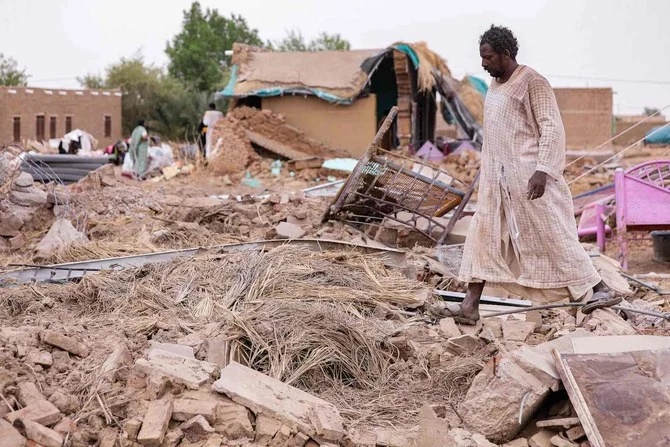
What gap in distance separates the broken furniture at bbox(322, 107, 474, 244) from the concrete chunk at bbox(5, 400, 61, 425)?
417 centimetres

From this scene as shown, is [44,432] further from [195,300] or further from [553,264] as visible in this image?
[553,264]

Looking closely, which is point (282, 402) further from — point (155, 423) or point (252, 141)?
point (252, 141)

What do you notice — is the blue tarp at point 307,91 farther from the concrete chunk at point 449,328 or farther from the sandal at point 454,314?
the concrete chunk at point 449,328

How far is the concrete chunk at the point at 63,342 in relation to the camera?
3.67 meters

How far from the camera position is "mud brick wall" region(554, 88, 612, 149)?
86.7ft

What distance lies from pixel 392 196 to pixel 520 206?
2850 millimetres

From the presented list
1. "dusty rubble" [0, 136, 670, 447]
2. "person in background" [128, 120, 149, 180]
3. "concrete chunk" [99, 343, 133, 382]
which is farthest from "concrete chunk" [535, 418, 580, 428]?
"person in background" [128, 120, 149, 180]

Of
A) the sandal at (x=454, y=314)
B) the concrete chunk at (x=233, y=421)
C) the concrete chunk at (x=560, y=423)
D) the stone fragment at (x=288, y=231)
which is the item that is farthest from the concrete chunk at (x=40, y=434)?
the stone fragment at (x=288, y=231)

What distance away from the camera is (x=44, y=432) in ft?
A: 9.73

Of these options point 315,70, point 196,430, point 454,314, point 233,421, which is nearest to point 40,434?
point 196,430

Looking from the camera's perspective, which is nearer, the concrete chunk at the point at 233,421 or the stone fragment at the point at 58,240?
the concrete chunk at the point at 233,421

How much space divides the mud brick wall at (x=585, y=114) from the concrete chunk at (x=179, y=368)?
24163 millimetres

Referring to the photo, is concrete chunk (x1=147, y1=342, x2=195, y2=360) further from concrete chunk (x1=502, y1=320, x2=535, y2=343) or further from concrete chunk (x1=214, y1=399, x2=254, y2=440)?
concrete chunk (x1=502, y1=320, x2=535, y2=343)

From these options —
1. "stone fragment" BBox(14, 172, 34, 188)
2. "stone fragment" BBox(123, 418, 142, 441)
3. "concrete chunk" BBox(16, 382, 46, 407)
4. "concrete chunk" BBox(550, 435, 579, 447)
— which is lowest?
"concrete chunk" BBox(550, 435, 579, 447)
